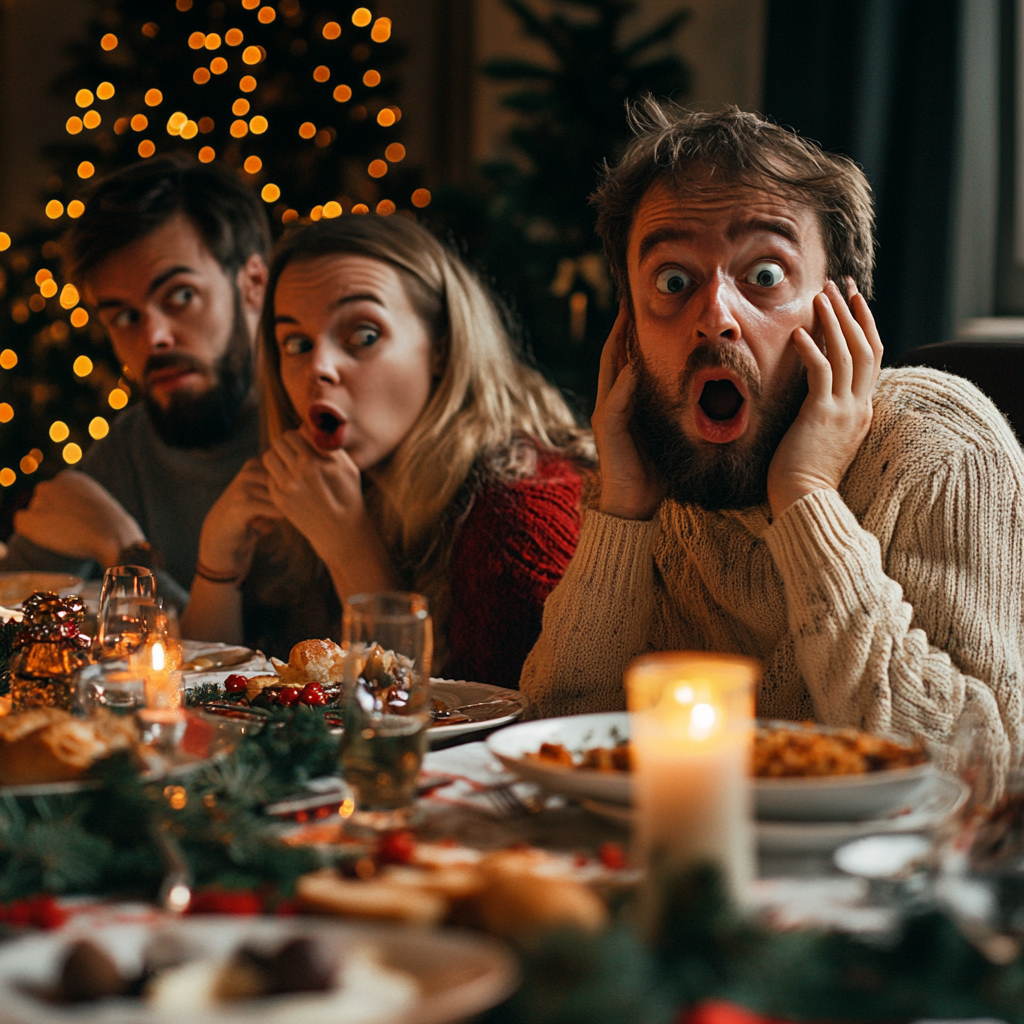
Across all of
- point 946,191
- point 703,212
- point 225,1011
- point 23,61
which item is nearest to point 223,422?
point 703,212

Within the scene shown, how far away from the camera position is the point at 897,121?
2852 mm

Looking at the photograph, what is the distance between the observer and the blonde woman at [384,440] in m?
1.87

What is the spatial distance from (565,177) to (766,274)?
210 cm

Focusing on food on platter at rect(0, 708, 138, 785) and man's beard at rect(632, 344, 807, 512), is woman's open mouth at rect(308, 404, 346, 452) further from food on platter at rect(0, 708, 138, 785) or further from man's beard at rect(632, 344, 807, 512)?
food on platter at rect(0, 708, 138, 785)

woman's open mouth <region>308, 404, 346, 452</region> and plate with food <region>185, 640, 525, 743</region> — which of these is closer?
plate with food <region>185, 640, 525, 743</region>

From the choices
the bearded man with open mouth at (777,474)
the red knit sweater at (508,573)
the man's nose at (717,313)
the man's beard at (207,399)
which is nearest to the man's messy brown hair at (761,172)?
the bearded man with open mouth at (777,474)

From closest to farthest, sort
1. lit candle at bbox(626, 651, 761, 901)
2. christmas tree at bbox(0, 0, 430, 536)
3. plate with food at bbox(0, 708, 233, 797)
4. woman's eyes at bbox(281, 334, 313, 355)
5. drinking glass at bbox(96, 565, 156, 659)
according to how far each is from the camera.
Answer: lit candle at bbox(626, 651, 761, 901)
plate with food at bbox(0, 708, 233, 797)
drinking glass at bbox(96, 565, 156, 659)
woman's eyes at bbox(281, 334, 313, 355)
christmas tree at bbox(0, 0, 430, 536)

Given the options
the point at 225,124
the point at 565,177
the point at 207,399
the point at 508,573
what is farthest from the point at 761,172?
the point at 225,124

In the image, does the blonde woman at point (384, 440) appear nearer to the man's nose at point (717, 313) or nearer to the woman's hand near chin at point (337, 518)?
the woman's hand near chin at point (337, 518)

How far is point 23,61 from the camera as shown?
4.79 metres

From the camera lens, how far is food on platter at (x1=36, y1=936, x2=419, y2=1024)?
49cm

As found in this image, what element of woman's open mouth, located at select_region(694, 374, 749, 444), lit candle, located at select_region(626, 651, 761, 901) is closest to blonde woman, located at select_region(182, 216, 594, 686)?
woman's open mouth, located at select_region(694, 374, 749, 444)

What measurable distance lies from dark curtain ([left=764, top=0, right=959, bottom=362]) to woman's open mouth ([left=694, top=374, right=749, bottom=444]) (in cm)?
157

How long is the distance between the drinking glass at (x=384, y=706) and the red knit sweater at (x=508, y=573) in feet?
2.85
